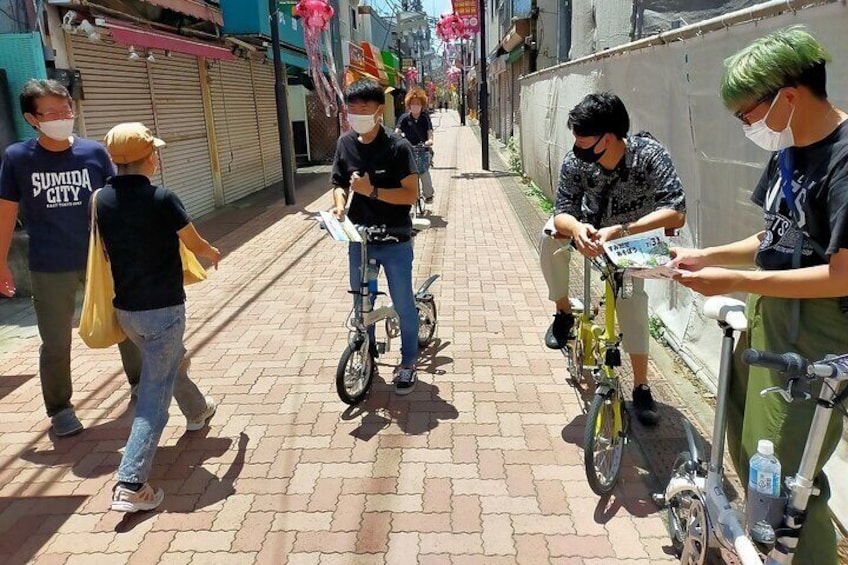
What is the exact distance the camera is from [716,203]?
4086 mm

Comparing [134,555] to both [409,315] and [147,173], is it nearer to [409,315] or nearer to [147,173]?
[147,173]

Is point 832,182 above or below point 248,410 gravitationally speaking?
above

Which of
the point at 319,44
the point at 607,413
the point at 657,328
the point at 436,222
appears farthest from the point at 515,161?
the point at 607,413

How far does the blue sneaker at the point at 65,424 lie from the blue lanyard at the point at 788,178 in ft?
12.3

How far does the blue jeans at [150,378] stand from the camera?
9.98 ft

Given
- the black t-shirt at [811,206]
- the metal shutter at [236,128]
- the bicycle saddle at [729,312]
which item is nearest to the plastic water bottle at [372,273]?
the bicycle saddle at [729,312]

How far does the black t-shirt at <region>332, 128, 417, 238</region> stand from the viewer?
3.83 m

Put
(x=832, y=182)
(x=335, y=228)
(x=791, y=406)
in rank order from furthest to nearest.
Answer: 1. (x=335, y=228)
2. (x=791, y=406)
3. (x=832, y=182)

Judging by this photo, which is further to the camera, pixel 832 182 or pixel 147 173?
pixel 147 173

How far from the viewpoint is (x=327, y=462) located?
3.46m

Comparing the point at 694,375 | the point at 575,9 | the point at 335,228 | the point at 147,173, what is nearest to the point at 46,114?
the point at 147,173

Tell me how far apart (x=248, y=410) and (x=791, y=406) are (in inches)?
122

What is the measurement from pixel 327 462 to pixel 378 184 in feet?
5.17

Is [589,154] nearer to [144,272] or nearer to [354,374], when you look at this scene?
[354,374]
